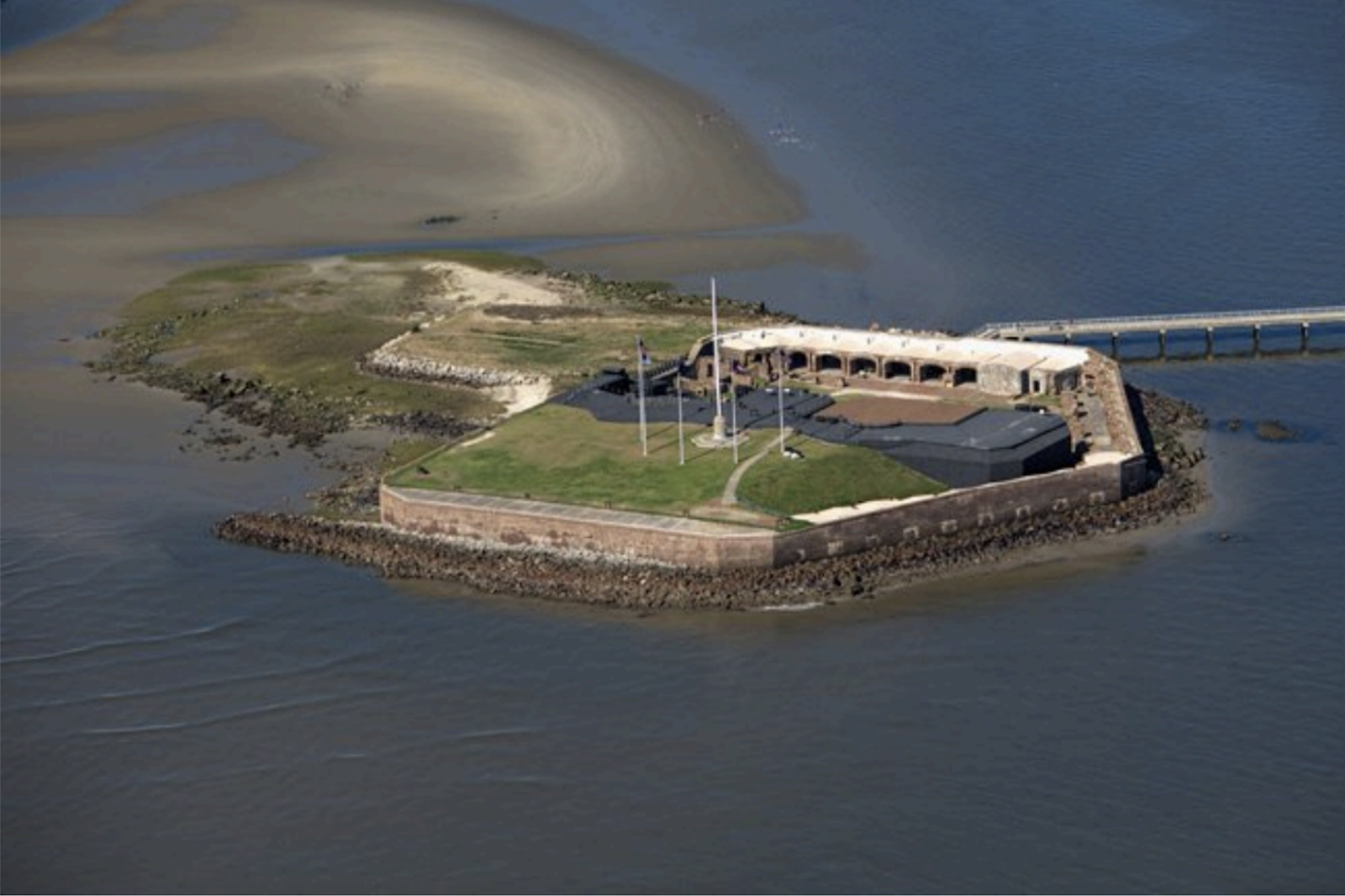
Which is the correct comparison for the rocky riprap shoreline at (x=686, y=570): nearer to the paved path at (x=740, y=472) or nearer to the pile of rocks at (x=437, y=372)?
the paved path at (x=740, y=472)

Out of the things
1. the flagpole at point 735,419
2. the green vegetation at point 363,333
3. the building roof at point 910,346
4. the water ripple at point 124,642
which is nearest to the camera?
the water ripple at point 124,642

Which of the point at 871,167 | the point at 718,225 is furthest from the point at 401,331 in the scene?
the point at 871,167

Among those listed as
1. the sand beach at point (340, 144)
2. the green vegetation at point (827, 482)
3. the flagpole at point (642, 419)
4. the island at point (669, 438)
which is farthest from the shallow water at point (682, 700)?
the sand beach at point (340, 144)

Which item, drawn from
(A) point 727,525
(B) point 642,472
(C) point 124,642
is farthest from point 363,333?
(C) point 124,642

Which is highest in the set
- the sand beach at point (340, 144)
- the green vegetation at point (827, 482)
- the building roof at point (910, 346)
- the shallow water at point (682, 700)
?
the sand beach at point (340, 144)

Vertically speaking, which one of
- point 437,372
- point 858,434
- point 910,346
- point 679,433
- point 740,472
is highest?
point 910,346

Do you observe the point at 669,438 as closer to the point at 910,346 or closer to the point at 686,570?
the point at 686,570
